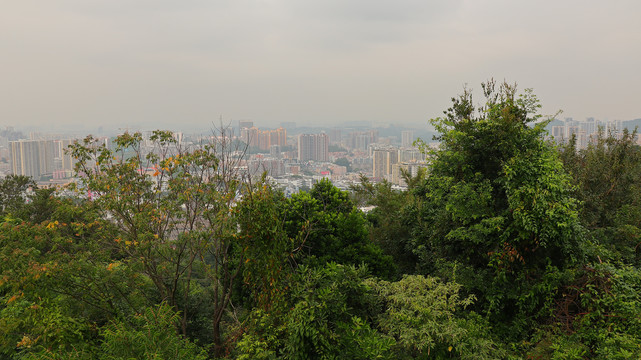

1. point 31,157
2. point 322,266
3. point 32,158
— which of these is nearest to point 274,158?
point 322,266

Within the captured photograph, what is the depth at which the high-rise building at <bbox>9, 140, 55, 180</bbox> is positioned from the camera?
24.5 metres

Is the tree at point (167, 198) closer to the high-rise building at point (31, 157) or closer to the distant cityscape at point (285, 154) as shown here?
the distant cityscape at point (285, 154)

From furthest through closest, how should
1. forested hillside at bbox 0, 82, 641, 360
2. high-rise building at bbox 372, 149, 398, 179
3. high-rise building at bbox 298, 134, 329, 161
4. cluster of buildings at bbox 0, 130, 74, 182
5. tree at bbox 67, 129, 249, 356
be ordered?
high-rise building at bbox 298, 134, 329, 161, high-rise building at bbox 372, 149, 398, 179, cluster of buildings at bbox 0, 130, 74, 182, tree at bbox 67, 129, 249, 356, forested hillside at bbox 0, 82, 641, 360

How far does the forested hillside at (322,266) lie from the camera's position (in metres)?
4.40

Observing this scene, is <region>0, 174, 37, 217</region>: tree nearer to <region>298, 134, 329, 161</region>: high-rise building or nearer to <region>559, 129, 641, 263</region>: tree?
<region>559, 129, 641, 263</region>: tree

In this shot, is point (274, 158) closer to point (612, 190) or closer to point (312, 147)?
point (612, 190)

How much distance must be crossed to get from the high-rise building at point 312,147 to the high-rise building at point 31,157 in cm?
2329

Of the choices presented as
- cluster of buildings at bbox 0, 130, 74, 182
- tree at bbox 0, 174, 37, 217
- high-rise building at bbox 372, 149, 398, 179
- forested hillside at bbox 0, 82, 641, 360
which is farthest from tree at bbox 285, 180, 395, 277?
high-rise building at bbox 372, 149, 398, 179

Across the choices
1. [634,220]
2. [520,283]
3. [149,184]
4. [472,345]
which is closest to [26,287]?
[149,184]

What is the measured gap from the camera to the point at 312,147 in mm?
44344

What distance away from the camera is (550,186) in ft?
A: 18.3

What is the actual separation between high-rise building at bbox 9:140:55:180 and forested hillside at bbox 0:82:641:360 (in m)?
23.4

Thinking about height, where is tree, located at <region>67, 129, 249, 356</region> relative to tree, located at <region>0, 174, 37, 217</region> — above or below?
above

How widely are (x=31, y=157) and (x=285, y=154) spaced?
18080 millimetres
